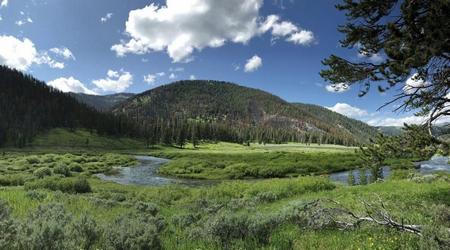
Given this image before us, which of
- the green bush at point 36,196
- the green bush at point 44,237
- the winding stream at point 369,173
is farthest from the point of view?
the winding stream at point 369,173

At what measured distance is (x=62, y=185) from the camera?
23516mm

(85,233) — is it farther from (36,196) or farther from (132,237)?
(36,196)

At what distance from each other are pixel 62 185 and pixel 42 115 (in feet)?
549

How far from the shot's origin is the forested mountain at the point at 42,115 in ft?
513

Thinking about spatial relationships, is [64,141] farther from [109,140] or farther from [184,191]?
[184,191]

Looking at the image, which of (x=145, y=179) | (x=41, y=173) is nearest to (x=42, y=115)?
(x=145, y=179)

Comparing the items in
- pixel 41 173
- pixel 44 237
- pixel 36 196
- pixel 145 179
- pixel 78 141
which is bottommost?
pixel 145 179

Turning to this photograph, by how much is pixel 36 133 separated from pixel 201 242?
525 ft

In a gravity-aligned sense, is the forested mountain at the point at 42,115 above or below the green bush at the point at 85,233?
above

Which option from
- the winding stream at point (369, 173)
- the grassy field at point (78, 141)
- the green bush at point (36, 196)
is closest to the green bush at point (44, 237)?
the green bush at point (36, 196)

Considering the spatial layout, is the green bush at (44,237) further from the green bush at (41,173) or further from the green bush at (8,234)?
the green bush at (41,173)

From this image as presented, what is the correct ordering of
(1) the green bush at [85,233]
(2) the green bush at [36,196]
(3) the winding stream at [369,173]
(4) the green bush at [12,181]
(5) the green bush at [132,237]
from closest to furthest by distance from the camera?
(5) the green bush at [132,237]
(1) the green bush at [85,233]
(2) the green bush at [36,196]
(4) the green bush at [12,181]
(3) the winding stream at [369,173]

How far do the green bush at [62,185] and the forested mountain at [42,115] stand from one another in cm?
13189

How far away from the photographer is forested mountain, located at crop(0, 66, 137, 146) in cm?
15638
